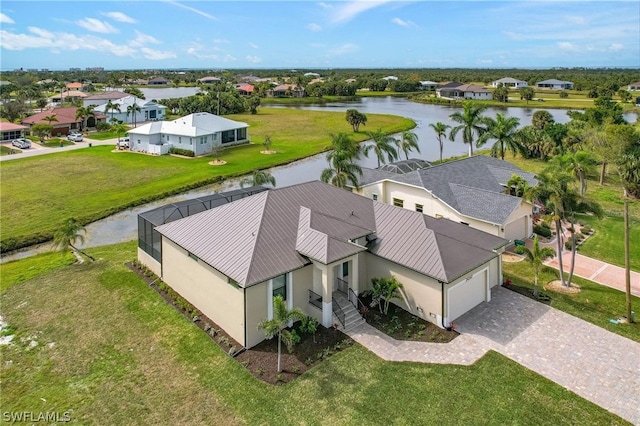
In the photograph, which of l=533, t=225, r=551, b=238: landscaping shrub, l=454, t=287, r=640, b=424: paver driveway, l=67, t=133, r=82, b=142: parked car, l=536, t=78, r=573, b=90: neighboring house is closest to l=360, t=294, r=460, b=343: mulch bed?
l=454, t=287, r=640, b=424: paver driveway

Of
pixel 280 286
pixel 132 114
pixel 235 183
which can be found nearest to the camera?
pixel 280 286

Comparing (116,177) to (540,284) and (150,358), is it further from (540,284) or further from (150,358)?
(540,284)

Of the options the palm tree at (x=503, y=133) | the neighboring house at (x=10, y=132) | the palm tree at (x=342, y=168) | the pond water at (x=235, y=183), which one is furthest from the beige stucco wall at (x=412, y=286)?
the neighboring house at (x=10, y=132)

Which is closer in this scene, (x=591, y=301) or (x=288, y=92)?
(x=591, y=301)

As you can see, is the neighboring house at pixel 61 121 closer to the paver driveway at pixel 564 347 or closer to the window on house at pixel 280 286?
the window on house at pixel 280 286

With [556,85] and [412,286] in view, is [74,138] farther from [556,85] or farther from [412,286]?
[556,85]

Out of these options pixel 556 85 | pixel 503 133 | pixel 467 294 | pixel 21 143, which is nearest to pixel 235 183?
pixel 503 133

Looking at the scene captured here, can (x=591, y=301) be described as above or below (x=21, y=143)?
below

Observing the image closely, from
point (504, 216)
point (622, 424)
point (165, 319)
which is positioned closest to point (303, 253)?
point (165, 319)
